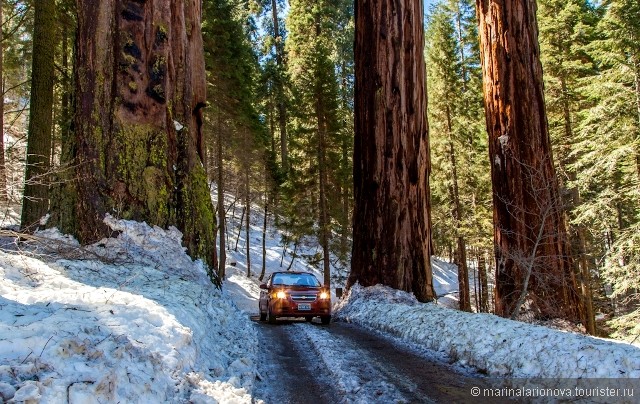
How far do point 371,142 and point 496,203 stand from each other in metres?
4.13

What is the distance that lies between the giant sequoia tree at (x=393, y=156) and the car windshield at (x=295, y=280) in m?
1.32

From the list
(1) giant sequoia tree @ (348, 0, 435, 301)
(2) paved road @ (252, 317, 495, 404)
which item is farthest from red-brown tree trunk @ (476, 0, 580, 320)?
(2) paved road @ (252, 317, 495, 404)

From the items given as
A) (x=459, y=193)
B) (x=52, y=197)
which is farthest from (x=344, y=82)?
(x=52, y=197)

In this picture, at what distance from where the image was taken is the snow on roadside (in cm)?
320

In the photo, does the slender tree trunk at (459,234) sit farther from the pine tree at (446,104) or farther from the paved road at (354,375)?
the paved road at (354,375)

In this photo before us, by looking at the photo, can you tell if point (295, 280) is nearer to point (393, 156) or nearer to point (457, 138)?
point (393, 156)

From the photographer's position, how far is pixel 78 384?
10.3 ft

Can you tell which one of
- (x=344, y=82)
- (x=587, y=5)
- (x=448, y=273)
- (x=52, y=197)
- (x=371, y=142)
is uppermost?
(x=344, y=82)

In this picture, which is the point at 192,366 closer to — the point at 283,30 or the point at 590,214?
the point at 590,214

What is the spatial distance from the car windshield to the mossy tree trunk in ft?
14.1

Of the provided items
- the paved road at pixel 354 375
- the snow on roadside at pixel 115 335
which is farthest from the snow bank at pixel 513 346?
the snow on roadside at pixel 115 335

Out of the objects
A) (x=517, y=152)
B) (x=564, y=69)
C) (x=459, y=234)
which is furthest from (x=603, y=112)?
(x=459, y=234)

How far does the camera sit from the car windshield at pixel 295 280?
1385 centimetres

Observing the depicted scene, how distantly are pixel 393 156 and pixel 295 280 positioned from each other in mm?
4627
